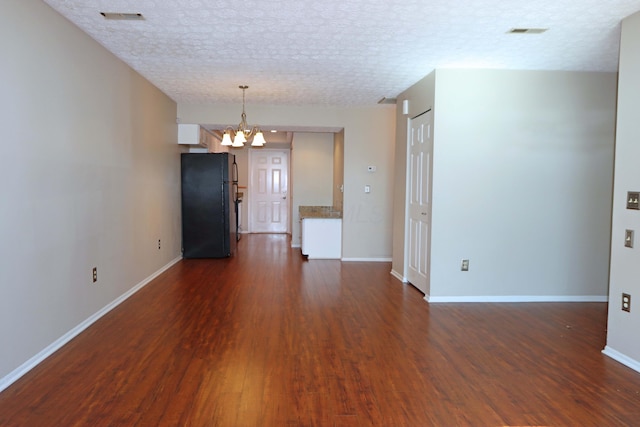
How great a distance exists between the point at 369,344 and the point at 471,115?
2484 millimetres

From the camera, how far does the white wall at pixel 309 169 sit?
333 inches

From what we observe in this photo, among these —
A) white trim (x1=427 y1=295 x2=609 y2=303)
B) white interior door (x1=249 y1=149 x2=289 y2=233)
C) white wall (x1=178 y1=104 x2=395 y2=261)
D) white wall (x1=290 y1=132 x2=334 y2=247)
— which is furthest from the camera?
white interior door (x1=249 y1=149 x2=289 y2=233)

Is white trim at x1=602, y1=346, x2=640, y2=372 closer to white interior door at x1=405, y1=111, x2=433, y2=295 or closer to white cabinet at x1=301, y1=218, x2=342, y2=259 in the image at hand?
white interior door at x1=405, y1=111, x2=433, y2=295

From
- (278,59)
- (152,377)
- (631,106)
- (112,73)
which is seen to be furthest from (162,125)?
(631,106)

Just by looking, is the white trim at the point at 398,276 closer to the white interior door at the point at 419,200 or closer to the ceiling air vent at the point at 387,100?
the white interior door at the point at 419,200

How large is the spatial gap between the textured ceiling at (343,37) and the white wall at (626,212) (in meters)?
0.31

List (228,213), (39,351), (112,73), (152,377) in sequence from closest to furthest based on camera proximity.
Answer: (152,377)
(39,351)
(112,73)
(228,213)

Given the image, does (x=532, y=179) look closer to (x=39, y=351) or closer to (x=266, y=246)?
(x=39, y=351)

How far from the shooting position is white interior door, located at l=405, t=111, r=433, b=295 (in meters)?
4.56

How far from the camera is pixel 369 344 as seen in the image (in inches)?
126

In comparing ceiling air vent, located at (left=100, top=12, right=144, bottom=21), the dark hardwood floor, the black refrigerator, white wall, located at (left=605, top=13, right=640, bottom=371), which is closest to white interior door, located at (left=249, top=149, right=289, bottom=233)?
the black refrigerator

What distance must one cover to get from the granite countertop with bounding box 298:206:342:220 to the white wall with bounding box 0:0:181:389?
3002 mm

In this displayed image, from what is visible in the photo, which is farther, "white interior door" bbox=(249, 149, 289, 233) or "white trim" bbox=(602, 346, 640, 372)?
"white interior door" bbox=(249, 149, 289, 233)

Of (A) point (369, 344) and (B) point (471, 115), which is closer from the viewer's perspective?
(A) point (369, 344)
